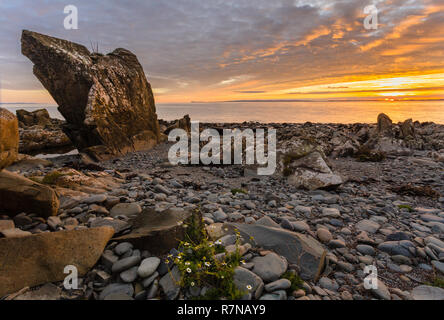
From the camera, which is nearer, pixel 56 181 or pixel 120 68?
pixel 56 181

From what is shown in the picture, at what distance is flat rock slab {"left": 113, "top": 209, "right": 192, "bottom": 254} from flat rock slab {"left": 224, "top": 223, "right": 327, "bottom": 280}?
0.98 metres

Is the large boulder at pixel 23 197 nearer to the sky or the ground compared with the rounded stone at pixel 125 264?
nearer to the sky

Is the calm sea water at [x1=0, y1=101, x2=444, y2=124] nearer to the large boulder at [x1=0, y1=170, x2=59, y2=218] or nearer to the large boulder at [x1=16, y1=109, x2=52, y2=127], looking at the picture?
the large boulder at [x1=16, y1=109, x2=52, y2=127]

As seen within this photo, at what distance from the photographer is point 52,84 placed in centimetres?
1110

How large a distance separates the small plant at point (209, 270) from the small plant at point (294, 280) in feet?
2.11

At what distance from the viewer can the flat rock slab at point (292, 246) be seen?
10.4 feet

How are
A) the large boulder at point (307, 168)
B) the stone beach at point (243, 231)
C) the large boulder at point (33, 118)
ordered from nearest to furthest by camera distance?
the stone beach at point (243, 231) < the large boulder at point (307, 168) < the large boulder at point (33, 118)

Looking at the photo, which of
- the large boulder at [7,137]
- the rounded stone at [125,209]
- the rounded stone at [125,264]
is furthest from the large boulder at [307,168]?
the large boulder at [7,137]

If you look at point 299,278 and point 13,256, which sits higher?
point 13,256

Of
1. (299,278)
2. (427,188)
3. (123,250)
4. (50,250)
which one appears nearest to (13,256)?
(50,250)

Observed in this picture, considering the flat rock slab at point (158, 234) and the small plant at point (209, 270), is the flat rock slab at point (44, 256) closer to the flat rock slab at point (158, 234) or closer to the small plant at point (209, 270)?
the flat rock slab at point (158, 234)

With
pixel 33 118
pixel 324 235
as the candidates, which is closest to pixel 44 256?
pixel 324 235

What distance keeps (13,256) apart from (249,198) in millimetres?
5059
